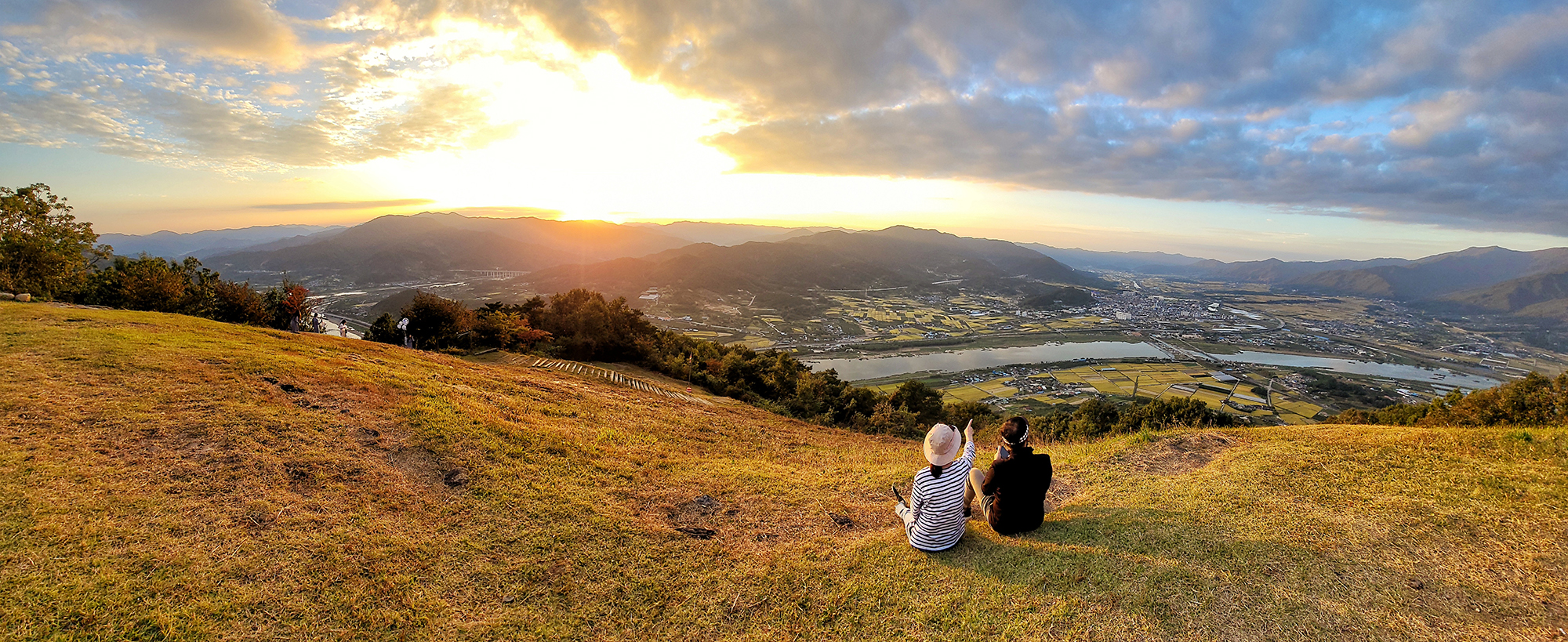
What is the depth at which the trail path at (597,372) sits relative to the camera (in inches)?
760

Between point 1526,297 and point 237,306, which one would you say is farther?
point 1526,297

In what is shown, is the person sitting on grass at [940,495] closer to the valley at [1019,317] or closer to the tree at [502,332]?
the tree at [502,332]

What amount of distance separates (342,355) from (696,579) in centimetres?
1426

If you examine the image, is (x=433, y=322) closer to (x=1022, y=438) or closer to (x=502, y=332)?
(x=502, y=332)

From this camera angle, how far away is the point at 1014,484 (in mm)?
5770

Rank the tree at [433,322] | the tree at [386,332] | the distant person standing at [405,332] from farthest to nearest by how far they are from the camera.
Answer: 1. the tree at [386,332]
2. the tree at [433,322]
3. the distant person standing at [405,332]

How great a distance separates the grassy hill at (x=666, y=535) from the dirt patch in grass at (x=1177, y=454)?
6 centimetres

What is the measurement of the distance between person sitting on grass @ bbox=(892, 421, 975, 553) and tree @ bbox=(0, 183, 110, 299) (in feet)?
111

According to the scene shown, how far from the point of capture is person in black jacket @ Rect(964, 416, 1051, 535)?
5613mm

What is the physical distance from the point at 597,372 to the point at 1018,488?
752 inches

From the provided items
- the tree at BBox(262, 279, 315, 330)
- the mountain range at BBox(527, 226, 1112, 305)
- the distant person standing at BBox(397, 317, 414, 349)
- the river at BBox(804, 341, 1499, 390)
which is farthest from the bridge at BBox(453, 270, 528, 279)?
the distant person standing at BBox(397, 317, 414, 349)

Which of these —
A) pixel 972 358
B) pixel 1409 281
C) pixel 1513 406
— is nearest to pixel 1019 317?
pixel 972 358

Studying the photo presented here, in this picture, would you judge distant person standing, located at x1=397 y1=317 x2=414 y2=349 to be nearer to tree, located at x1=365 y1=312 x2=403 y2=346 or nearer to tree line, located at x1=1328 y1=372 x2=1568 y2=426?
tree, located at x1=365 y1=312 x2=403 y2=346

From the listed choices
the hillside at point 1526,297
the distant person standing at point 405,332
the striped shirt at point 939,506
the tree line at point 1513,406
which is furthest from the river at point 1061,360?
the hillside at point 1526,297
